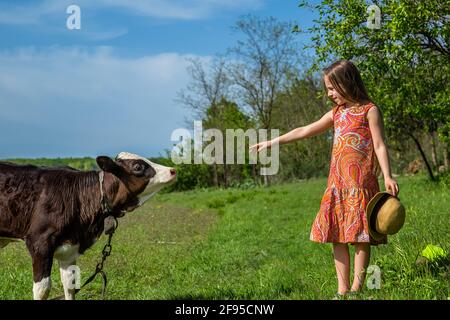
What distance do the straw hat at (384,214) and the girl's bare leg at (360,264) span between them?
0.73 feet

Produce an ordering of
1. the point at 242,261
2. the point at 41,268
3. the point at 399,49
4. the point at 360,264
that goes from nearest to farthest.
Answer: the point at 41,268 → the point at 360,264 → the point at 242,261 → the point at 399,49

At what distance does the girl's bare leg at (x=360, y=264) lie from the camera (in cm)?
553

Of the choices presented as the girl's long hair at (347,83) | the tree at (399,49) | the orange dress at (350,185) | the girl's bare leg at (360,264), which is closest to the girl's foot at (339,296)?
the girl's bare leg at (360,264)

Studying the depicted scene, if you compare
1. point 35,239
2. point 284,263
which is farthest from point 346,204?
point 284,263

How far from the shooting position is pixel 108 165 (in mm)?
5469

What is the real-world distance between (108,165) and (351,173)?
7.25 ft

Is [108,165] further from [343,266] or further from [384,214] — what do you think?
[384,214]

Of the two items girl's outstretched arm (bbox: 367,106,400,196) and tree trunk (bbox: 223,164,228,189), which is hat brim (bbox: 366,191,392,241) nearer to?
girl's outstretched arm (bbox: 367,106,400,196)

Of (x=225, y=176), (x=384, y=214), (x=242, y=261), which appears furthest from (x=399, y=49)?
(x=225, y=176)

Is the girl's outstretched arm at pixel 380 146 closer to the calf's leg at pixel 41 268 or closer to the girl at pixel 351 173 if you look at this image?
the girl at pixel 351 173

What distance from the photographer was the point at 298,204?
18.4 meters

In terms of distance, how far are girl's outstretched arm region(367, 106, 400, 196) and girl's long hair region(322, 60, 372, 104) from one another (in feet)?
0.64

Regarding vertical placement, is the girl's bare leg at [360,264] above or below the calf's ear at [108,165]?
below

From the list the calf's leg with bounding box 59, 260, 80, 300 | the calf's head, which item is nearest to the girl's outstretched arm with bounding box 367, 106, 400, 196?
the calf's head
